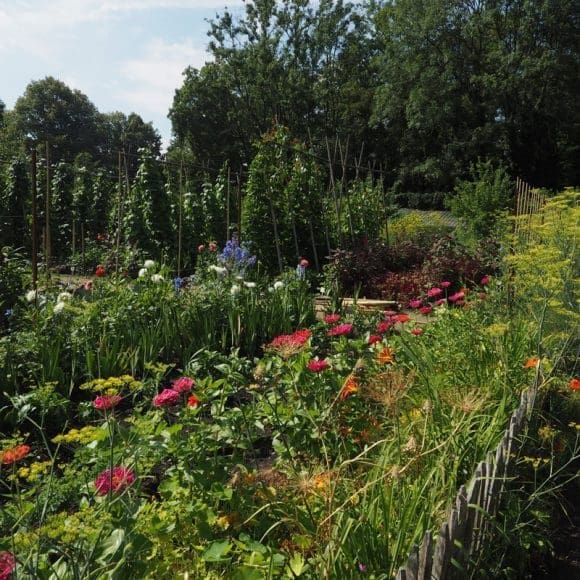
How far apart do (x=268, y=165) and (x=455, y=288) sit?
11.3 feet

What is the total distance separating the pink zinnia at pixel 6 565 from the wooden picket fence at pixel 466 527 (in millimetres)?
805

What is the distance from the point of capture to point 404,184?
93.1 ft

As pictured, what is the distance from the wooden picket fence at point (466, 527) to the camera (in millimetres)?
1206

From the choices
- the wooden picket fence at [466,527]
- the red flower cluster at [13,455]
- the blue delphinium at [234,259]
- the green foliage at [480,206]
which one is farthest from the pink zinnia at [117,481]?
the green foliage at [480,206]

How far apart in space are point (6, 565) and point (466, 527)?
1.17m

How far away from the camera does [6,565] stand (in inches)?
42.9

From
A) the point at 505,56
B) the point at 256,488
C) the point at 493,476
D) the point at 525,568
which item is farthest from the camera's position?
the point at 505,56

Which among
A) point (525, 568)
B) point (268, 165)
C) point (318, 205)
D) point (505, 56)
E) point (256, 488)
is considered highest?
point (505, 56)

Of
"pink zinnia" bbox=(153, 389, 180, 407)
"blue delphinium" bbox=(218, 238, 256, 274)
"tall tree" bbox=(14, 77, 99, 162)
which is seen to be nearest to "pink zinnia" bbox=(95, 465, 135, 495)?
"pink zinnia" bbox=(153, 389, 180, 407)

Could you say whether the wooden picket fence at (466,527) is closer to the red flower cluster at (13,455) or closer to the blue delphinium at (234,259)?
the red flower cluster at (13,455)

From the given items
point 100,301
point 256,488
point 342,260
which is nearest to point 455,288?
point 342,260

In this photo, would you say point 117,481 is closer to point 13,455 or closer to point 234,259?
point 13,455

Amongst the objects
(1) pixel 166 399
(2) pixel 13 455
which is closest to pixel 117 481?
(2) pixel 13 455

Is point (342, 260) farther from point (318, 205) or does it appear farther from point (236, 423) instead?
point (236, 423)
